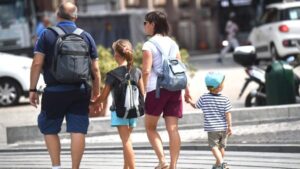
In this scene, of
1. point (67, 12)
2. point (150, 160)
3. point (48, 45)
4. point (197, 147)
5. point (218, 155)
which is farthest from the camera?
point (197, 147)

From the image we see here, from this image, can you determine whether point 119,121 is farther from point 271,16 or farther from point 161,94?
point 271,16

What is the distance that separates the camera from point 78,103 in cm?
904

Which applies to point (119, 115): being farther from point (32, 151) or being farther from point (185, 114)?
point (185, 114)

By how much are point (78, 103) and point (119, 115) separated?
0.50 m

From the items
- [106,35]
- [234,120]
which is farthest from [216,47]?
[234,120]

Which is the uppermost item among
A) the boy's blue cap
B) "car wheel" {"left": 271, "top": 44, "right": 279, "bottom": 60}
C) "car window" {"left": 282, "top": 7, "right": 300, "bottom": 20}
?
the boy's blue cap

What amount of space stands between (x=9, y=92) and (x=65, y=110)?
9.87 meters

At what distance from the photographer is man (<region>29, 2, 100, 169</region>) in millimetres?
8977

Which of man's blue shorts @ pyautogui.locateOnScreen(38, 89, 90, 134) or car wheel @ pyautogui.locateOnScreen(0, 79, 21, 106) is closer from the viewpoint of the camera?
man's blue shorts @ pyautogui.locateOnScreen(38, 89, 90, 134)

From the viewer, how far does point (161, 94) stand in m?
9.49

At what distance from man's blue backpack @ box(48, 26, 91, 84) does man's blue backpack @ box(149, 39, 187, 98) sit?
86 centimetres

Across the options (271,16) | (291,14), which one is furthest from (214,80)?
(271,16)

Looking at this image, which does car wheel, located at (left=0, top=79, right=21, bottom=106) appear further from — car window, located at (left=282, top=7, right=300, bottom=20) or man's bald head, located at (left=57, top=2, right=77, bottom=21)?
man's bald head, located at (left=57, top=2, right=77, bottom=21)

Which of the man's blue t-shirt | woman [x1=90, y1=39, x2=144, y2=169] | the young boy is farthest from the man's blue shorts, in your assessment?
the young boy
